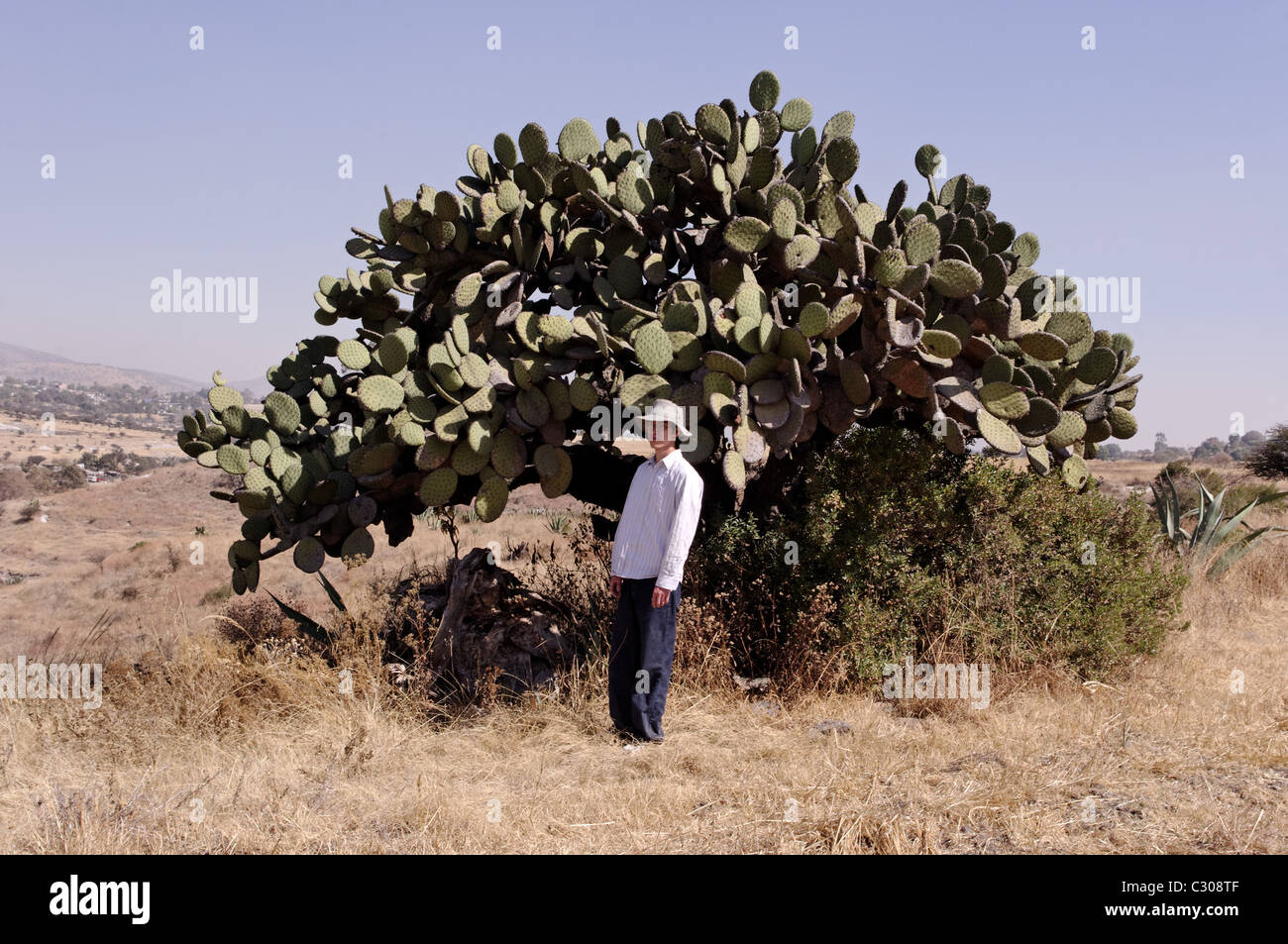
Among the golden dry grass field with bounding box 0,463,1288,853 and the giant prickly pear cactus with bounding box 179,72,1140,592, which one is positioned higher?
the giant prickly pear cactus with bounding box 179,72,1140,592

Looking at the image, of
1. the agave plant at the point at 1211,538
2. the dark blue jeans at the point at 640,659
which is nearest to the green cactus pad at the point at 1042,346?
the dark blue jeans at the point at 640,659

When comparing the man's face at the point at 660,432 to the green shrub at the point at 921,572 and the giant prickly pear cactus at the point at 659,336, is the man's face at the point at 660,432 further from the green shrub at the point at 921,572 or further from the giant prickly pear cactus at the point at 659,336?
the green shrub at the point at 921,572

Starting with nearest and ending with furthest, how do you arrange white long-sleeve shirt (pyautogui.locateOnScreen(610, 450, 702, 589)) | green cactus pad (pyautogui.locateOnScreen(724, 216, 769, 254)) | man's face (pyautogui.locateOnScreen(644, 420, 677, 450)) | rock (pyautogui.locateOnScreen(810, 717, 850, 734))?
white long-sleeve shirt (pyautogui.locateOnScreen(610, 450, 702, 589))
man's face (pyautogui.locateOnScreen(644, 420, 677, 450))
rock (pyautogui.locateOnScreen(810, 717, 850, 734))
green cactus pad (pyautogui.locateOnScreen(724, 216, 769, 254))

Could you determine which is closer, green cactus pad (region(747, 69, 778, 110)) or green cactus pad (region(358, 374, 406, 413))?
green cactus pad (region(358, 374, 406, 413))

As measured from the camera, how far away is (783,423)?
193 inches

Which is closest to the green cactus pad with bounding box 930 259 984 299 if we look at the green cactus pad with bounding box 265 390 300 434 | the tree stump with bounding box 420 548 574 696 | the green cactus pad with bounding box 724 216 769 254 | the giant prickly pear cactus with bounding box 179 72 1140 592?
the giant prickly pear cactus with bounding box 179 72 1140 592

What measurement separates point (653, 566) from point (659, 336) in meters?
1.27

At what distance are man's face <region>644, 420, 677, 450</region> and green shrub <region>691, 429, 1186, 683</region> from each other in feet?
4.29

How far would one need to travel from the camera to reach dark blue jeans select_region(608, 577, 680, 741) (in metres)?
4.59

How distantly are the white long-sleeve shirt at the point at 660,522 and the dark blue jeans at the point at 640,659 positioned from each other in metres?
0.10

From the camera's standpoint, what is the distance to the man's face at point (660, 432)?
14.9 ft

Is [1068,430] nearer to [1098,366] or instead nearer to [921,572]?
[1098,366]

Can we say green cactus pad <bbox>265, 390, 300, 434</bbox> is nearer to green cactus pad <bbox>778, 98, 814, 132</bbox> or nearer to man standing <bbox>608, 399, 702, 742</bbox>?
man standing <bbox>608, 399, 702, 742</bbox>

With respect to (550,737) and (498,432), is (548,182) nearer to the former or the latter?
(498,432)
